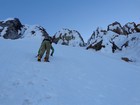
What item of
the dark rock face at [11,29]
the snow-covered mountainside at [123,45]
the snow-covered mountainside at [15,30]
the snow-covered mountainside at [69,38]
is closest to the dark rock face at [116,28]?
the snow-covered mountainside at [69,38]

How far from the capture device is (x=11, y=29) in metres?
72.6

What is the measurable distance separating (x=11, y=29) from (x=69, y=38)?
2792 cm

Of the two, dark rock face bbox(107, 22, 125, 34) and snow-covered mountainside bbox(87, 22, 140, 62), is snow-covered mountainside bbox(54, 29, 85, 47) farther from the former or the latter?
snow-covered mountainside bbox(87, 22, 140, 62)

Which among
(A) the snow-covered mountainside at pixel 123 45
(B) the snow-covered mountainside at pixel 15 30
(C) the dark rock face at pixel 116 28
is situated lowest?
(A) the snow-covered mountainside at pixel 123 45

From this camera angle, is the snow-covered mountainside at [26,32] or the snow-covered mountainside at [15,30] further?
the snow-covered mountainside at [26,32]

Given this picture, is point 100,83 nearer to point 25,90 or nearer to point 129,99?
point 129,99

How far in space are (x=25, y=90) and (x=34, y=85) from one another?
59cm

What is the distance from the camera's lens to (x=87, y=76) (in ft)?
31.0

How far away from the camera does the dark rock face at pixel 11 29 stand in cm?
6939

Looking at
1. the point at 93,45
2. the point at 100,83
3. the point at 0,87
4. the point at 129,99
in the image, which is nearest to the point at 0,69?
the point at 0,87

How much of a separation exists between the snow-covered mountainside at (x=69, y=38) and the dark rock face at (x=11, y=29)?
56.7 ft

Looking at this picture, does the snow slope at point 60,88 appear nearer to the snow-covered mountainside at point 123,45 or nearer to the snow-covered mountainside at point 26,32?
the snow-covered mountainside at point 123,45

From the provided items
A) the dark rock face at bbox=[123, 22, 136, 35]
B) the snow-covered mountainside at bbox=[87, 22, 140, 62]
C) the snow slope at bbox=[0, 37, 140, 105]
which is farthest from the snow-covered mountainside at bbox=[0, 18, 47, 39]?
the snow slope at bbox=[0, 37, 140, 105]

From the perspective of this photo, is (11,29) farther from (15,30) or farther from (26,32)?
(26,32)
